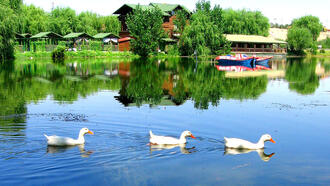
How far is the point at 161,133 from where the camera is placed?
13.6 meters

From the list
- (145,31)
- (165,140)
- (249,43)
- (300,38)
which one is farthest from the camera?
(300,38)

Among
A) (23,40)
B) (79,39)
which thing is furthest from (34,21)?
(79,39)

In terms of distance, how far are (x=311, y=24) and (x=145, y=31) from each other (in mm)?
64850

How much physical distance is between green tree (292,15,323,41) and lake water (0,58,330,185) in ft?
338

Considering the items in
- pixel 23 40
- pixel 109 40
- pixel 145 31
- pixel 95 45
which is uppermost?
pixel 145 31

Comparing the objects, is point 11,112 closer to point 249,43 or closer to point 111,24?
point 111,24

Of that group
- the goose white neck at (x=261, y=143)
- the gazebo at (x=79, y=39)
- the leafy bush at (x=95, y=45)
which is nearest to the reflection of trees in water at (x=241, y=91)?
the goose white neck at (x=261, y=143)

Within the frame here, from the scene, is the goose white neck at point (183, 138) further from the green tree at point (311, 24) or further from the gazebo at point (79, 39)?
the green tree at point (311, 24)

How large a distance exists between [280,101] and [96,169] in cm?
1474

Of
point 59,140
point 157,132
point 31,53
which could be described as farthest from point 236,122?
point 31,53

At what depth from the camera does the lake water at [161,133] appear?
30.6 feet

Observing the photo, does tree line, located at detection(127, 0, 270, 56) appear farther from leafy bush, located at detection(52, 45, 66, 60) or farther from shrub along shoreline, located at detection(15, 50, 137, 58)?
leafy bush, located at detection(52, 45, 66, 60)

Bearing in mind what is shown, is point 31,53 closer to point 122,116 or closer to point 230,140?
point 122,116

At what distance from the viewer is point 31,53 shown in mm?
69938
